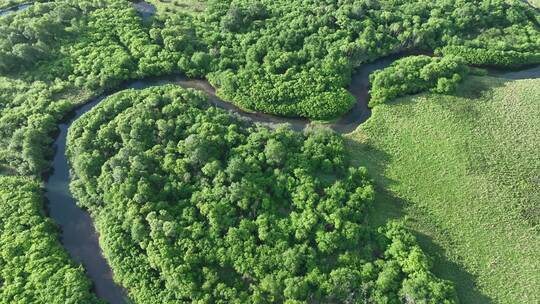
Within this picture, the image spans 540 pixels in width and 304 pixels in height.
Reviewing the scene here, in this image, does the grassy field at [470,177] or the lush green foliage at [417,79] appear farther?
the lush green foliage at [417,79]

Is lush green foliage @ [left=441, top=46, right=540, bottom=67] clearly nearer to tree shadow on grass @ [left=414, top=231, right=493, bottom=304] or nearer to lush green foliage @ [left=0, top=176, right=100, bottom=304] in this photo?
tree shadow on grass @ [left=414, top=231, right=493, bottom=304]

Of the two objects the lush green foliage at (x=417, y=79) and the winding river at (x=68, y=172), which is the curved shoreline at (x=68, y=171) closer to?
the winding river at (x=68, y=172)

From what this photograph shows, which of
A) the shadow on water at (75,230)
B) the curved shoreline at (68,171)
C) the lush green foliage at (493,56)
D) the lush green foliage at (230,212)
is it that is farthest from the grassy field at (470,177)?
the shadow on water at (75,230)

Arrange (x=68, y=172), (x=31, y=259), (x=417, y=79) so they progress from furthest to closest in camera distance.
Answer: (x=417, y=79) → (x=68, y=172) → (x=31, y=259)

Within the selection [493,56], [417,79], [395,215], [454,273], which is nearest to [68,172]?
[395,215]

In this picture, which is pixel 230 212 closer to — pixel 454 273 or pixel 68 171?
pixel 68 171

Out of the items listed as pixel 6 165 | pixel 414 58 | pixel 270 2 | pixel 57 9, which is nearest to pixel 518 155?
pixel 414 58
